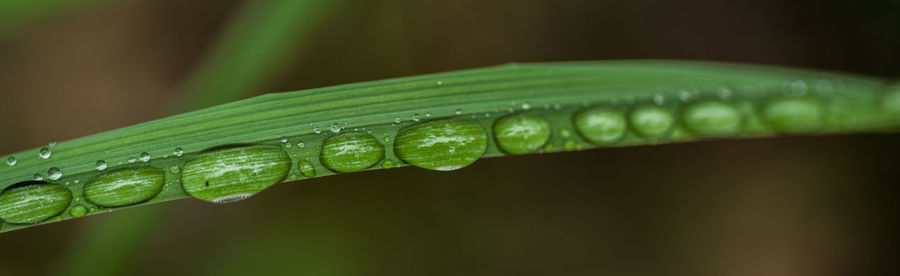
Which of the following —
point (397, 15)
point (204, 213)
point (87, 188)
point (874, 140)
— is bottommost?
point (87, 188)

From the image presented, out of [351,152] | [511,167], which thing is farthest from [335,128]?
[511,167]

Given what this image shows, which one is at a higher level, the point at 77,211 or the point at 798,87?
the point at 798,87

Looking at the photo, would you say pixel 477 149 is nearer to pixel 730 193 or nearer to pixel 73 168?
pixel 73 168

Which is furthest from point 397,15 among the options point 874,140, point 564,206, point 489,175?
point 874,140

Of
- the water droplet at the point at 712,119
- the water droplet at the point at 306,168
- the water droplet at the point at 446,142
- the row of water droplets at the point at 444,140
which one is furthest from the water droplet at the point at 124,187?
the water droplet at the point at 712,119

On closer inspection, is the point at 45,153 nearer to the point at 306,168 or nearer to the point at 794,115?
the point at 306,168

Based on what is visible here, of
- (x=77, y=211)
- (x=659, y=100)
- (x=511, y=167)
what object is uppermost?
(x=511, y=167)
